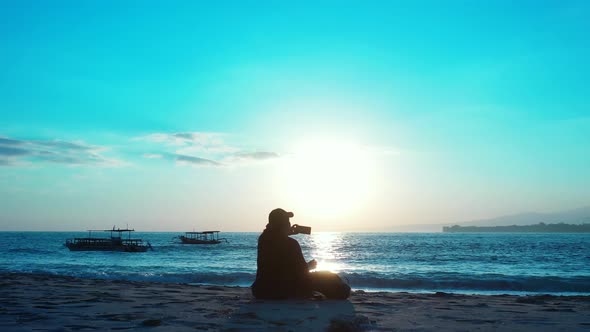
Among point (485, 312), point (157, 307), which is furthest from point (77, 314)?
point (485, 312)

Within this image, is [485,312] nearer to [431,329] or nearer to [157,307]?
[431,329]

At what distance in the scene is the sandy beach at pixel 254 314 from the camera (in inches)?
194

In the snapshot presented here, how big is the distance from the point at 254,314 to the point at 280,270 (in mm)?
1535

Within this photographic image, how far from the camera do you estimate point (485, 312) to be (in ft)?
21.6

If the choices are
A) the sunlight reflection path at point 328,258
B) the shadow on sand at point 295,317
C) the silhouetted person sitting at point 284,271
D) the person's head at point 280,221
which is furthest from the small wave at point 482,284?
the shadow on sand at point 295,317

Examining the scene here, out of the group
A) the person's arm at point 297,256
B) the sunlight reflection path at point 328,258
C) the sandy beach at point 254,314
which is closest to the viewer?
the sandy beach at point 254,314

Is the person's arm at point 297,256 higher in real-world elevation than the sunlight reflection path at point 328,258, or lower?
higher

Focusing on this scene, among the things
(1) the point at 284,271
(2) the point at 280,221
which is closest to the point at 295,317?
(1) the point at 284,271

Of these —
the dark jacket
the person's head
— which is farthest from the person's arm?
the person's head

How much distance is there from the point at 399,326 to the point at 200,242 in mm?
74734

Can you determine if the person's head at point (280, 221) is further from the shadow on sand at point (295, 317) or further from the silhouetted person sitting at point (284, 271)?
the shadow on sand at point (295, 317)

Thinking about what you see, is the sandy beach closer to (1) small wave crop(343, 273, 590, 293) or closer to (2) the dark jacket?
(2) the dark jacket

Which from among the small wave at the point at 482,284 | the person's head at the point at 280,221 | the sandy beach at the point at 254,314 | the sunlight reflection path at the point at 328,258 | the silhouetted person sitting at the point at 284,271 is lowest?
the sunlight reflection path at the point at 328,258

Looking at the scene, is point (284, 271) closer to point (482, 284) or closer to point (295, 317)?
point (295, 317)
